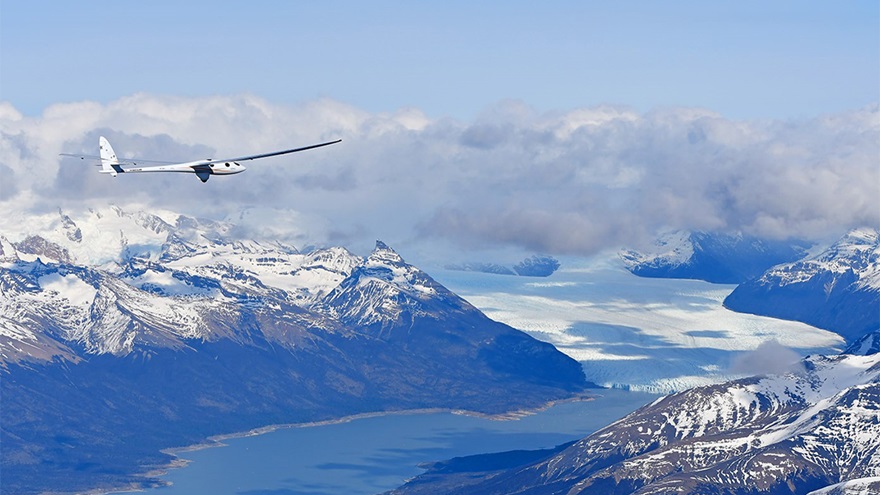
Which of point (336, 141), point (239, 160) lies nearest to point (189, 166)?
point (239, 160)

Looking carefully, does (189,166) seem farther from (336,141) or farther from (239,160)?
(336,141)
